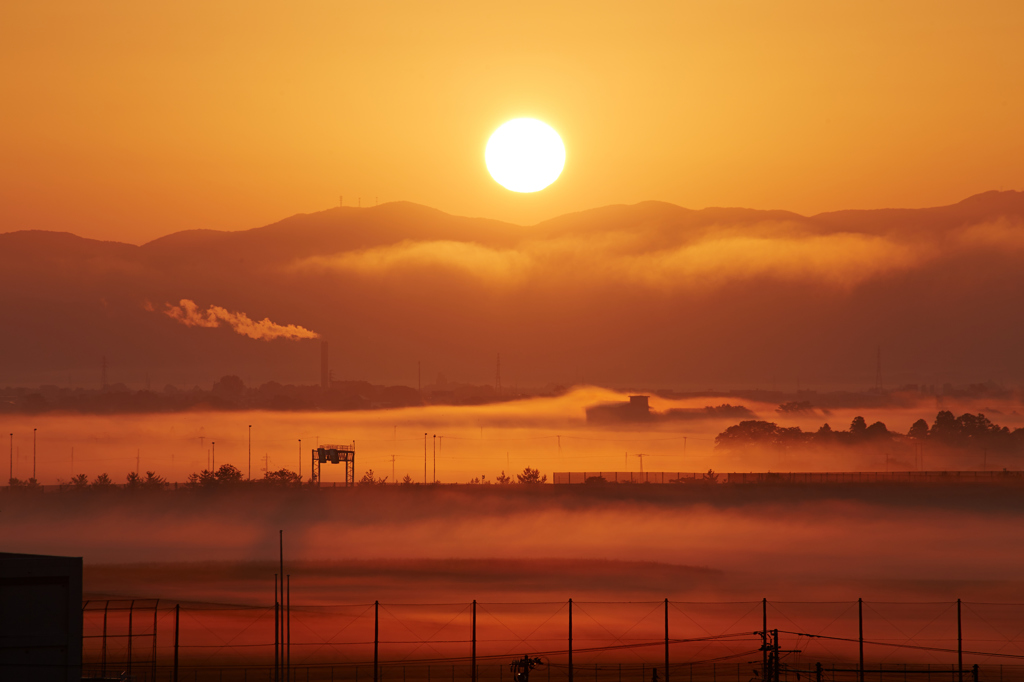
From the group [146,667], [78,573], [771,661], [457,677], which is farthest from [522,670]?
[457,677]

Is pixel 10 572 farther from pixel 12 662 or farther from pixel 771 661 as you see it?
pixel 771 661

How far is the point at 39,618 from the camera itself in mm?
68500

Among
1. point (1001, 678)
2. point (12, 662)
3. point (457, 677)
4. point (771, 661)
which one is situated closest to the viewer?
point (12, 662)

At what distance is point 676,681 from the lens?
18000 cm

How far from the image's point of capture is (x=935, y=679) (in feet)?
649

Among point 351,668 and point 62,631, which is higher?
point 62,631

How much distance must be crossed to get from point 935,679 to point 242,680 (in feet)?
394

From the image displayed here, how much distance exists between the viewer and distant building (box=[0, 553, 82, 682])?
2667 inches

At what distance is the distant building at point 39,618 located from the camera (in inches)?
2667

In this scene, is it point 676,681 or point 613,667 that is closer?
point 676,681

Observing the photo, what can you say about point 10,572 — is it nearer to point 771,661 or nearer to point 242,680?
point 771,661

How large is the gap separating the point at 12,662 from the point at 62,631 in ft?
10.6

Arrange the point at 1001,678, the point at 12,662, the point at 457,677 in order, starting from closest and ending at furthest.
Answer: the point at 12,662
the point at 1001,678
the point at 457,677

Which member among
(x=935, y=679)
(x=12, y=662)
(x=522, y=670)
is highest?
(x=12, y=662)
